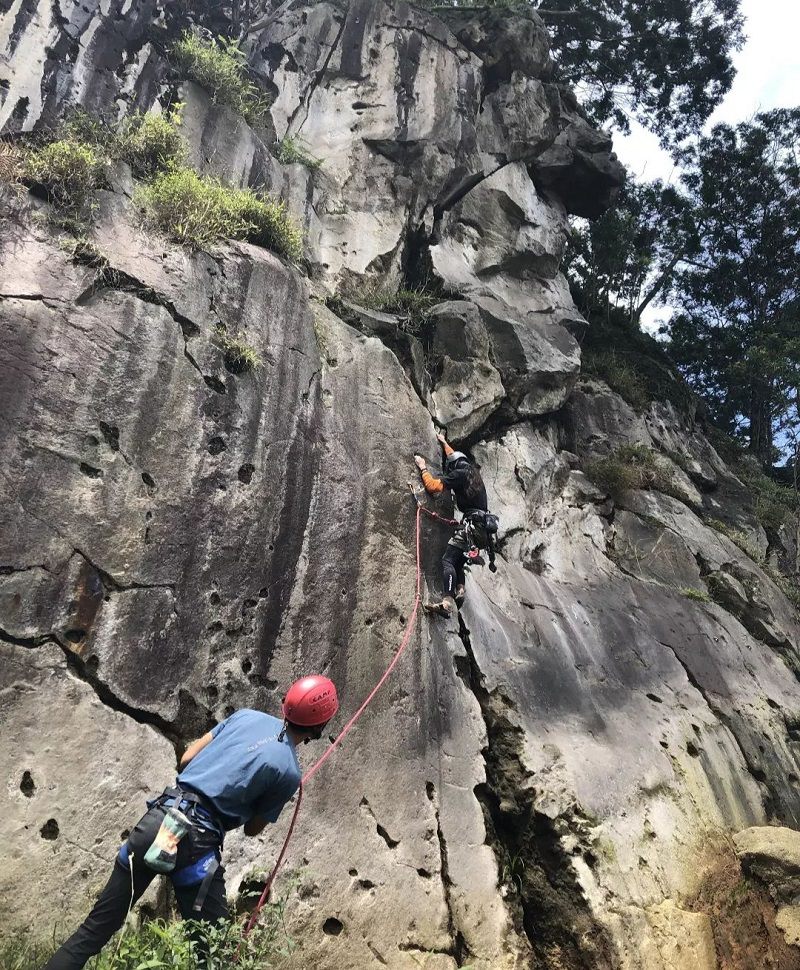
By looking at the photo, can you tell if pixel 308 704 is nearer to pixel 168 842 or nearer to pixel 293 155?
pixel 168 842

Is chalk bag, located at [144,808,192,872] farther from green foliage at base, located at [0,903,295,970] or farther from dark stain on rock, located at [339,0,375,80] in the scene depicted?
dark stain on rock, located at [339,0,375,80]

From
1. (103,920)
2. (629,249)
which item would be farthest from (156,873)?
(629,249)

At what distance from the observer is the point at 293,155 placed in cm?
1170

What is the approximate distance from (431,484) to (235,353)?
9.16 feet

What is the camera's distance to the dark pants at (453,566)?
325 inches

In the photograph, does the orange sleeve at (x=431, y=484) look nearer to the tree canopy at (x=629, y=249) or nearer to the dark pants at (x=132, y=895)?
the dark pants at (x=132, y=895)

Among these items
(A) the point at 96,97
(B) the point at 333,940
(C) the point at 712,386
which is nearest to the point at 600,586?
(B) the point at 333,940

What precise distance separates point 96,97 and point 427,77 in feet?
22.8

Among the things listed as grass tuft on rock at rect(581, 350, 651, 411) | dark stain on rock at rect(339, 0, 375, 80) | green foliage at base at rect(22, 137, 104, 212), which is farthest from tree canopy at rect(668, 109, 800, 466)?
green foliage at base at rect(22, 137, 104, 212)

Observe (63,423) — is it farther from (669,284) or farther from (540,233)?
(669,284)

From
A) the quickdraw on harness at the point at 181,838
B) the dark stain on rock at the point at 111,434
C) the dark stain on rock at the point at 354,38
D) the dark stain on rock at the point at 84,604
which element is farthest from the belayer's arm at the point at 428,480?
the dark stain on rock at the point at 354,38

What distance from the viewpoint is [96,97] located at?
30.8 feet

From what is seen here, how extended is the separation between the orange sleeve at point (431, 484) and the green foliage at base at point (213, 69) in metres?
6.62

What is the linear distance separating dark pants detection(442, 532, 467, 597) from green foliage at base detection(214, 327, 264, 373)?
122 inches
